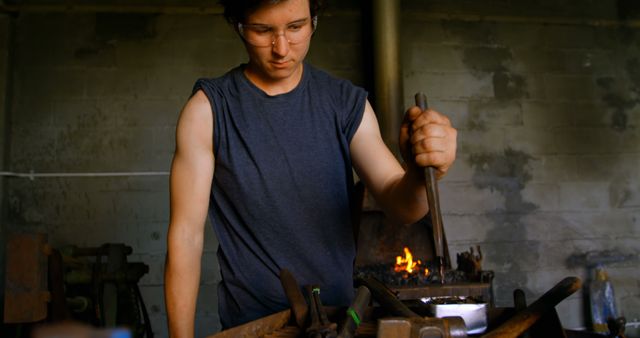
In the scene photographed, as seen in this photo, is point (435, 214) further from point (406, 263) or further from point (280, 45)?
point (406, 263)

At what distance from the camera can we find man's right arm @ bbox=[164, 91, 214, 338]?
1207mm

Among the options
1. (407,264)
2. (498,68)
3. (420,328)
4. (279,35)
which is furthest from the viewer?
(498,68)

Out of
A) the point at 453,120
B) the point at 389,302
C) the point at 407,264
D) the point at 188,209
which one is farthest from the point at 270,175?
the point at 453,120

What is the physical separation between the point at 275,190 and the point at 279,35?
0.35 metres

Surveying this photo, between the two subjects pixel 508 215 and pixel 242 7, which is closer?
pixel 242 7

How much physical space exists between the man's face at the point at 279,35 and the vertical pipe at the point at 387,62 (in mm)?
2076

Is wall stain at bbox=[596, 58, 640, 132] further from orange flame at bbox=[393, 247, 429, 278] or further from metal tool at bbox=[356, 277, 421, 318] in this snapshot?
metal tool at bbox=[356, 277, 421, 318]

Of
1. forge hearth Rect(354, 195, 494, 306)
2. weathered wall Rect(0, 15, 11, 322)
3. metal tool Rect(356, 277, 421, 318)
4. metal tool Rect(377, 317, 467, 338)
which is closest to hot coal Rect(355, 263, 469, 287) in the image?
forge hearth Rect(354, 195, 494, 306)

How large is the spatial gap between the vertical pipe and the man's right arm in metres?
2.14

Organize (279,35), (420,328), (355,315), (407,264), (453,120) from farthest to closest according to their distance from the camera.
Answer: (453,120) < (407,264) < (279,35) < (355,315) < (420,328)

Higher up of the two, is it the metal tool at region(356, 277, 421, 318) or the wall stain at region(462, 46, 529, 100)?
the wall stain at region(462, 46, 529, 100)

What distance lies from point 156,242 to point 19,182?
933 mm

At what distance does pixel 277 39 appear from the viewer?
48.4 inches

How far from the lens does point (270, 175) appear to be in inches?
51.1
